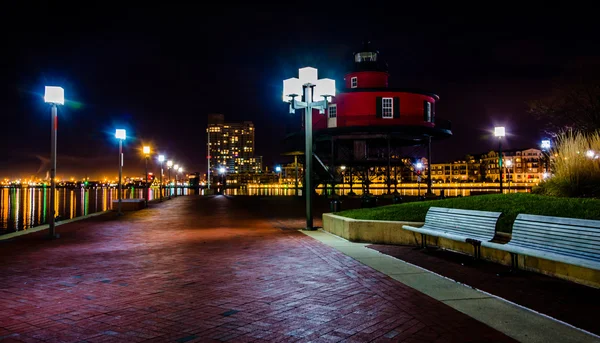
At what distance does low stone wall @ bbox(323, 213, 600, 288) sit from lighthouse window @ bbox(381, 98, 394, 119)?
2609 centimetres

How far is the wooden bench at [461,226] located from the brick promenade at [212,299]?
6.90 ft

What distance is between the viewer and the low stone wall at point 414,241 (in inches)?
280

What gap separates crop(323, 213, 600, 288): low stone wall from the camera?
7107mm

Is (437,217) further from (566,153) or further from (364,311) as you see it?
(364,311)

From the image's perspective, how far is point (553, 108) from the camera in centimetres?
2556

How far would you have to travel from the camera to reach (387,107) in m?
39.2

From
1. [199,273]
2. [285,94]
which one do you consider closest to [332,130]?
[285,94]

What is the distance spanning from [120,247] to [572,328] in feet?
33.6

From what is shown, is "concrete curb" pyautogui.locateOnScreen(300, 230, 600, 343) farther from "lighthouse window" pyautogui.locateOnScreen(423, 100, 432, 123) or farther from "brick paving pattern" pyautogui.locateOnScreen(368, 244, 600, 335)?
"lighthouse window" pyautogui.locateOnScreen(423, 100, 432, 123)

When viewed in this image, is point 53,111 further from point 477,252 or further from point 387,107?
point 387,107

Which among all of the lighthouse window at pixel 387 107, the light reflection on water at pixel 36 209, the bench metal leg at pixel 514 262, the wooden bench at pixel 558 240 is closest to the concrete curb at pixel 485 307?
the wooden bench at pixel 558 240

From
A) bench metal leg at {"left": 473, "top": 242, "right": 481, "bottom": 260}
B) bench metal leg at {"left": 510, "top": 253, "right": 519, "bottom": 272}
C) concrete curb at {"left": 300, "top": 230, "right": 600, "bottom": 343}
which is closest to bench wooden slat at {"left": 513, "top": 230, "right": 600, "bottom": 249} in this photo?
bench metal leg at {"left": 510, "top": 253, "right": 519, "bottom": 272}

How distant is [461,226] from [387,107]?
30597 mm

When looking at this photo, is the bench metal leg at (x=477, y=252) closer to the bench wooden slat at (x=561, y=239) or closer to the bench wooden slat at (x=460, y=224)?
the bench wooden slat at (x=460, y=224)
